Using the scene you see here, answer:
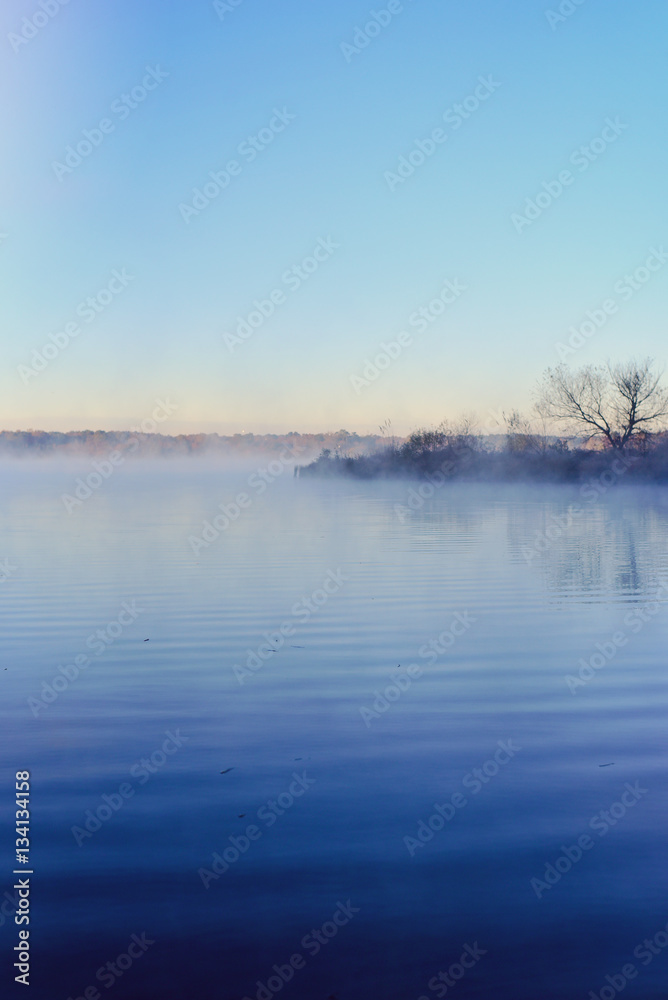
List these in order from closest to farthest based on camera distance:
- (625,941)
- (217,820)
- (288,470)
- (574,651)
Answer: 1. (625,941)
2. (217,820)
3. (574,651)
4. (288,470)

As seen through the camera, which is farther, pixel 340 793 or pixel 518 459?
pixel 518 459

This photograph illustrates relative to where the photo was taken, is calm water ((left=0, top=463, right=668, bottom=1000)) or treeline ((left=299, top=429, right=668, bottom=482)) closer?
calm water ((left=0, top=463, right=668, bottom=1000))

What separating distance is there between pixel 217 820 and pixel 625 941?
2.21 meters

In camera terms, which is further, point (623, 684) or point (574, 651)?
point (574, 651)

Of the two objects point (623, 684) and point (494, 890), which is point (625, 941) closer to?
point (494, 890)

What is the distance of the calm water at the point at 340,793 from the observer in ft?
12.5

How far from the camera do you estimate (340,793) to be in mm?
5500

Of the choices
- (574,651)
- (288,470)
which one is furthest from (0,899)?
(288,470)

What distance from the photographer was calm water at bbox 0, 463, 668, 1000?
3.81 meters

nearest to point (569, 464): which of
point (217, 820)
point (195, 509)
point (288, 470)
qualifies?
point (195, 509)

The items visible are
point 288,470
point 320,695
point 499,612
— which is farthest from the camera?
point 288,470

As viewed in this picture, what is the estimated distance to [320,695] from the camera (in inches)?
311

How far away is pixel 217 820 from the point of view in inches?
200

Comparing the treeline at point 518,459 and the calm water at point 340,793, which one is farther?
the treeline at point 518,459
